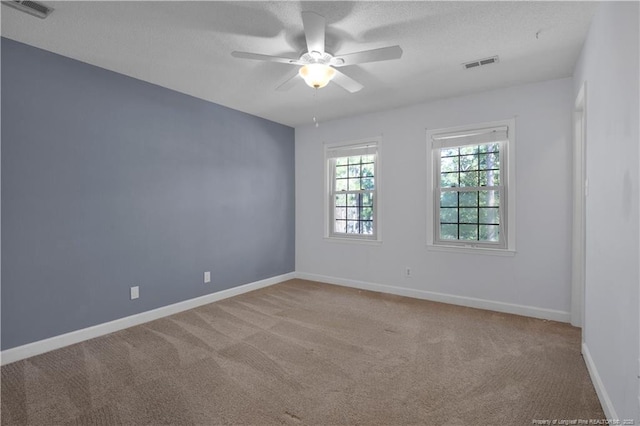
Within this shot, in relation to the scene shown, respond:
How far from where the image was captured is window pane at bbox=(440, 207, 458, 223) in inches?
164

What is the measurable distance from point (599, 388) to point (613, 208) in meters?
1.19

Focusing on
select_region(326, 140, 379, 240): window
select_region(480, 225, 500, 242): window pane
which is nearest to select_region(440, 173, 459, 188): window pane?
select_region(480, 225, 500, 242): window pane

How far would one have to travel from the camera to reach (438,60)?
3.02 meters

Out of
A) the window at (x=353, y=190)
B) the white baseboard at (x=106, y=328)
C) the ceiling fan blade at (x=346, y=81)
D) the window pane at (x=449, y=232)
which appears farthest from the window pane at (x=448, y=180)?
the white baseboard at (x=106, y=328)

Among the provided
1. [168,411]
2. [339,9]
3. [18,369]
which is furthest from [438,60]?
[18,369]

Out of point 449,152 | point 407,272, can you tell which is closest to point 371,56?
point 449,152

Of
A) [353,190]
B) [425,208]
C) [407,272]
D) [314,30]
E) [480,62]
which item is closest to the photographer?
[314,30]

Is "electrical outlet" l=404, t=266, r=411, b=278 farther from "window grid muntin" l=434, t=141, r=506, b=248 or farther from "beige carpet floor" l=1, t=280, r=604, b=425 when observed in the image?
"beige carpet floor" l=1, t=280, r=604, b=425

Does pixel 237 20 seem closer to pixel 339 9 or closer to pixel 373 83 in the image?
pixel 339 9

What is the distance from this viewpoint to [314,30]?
7.20 ft

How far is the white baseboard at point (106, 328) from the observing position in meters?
2.66

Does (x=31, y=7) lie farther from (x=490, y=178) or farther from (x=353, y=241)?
(x=490, y=178)

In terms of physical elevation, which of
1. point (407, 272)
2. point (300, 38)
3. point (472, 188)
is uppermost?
point (300, 38)

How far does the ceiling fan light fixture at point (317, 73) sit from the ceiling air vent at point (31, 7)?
1822 millimetres
